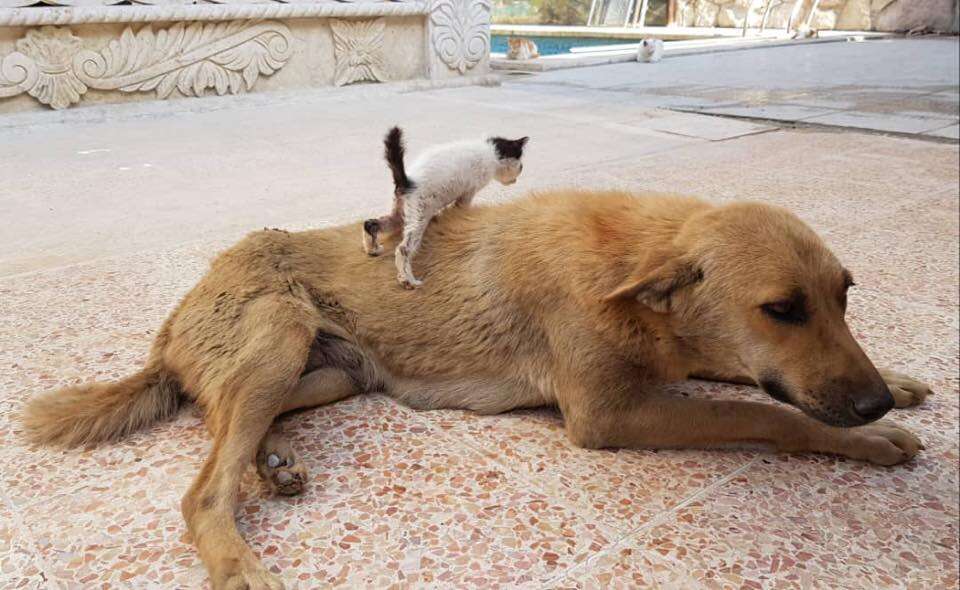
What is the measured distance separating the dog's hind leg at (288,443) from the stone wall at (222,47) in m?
7.51

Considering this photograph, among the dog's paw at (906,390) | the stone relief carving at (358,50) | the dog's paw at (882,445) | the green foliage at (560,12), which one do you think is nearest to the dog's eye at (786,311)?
the dog's paw at (882,445)

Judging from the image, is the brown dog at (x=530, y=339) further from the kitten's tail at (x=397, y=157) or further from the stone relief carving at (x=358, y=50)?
the stone relief carving at (x=358, y=50)

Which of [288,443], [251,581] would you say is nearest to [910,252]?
[288,443]

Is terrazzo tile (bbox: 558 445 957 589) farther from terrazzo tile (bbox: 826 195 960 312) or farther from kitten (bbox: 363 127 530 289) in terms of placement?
terrazzo tile (bbox: 826 195 960 312)

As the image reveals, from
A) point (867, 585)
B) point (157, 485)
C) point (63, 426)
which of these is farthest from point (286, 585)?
point (867, 585)

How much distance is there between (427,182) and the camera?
3160 millimetres

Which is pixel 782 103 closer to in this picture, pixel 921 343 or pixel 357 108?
pixel 357 108

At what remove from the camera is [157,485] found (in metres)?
2.43

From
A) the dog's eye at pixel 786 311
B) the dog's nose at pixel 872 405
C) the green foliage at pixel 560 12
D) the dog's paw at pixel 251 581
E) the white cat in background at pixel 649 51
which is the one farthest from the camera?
the green foliage at pixel 560 12

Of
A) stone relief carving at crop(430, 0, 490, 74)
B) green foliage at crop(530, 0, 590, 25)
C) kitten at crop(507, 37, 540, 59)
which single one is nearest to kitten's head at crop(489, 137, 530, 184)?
stone relief carving at crop(430, 0, 490, 74)

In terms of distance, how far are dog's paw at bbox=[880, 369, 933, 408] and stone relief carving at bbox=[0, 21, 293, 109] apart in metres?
8.93

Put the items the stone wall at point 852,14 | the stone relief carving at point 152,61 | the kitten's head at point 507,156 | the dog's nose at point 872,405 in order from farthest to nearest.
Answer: the stone wall at point 852,14, the stone relief carving at point 152,61, the kitten's head at point 507,156, the dog's nose at point 872,405

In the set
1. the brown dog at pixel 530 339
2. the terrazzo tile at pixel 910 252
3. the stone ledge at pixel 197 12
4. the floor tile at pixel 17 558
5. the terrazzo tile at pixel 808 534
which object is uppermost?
the stone ledge at pixel 197 12

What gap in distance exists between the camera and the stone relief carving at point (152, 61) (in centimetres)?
858
